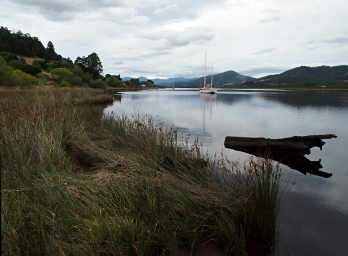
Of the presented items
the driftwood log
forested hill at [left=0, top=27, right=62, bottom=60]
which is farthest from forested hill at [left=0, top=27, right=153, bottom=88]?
the driftwood log

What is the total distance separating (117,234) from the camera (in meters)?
2.80

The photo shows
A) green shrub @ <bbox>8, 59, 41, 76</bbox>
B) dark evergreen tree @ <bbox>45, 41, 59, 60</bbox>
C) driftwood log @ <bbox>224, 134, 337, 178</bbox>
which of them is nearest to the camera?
driftwood log @ <bbox>224, 134, 337, 178</bbox>

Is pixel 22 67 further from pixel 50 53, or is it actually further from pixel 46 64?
pixel 50 53

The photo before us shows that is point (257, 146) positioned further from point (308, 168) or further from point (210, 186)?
point (210, 186)

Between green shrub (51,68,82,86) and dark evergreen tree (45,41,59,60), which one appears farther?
dark evergreen tree (45,41,59,60)

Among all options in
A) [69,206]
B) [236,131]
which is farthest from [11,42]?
[69,206]

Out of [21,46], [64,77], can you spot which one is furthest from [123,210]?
[21,46]

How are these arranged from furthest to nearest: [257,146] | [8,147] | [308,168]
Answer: [257,146]
[308,168]
[8,147]

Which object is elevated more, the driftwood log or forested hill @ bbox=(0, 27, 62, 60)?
forested hill @ bbox=(0, 27, 62, 60)

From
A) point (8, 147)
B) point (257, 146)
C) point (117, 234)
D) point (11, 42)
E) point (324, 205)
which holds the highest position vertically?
point (11, 42)

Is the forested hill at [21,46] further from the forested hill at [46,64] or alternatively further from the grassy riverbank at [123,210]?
the grassy riverbank at [123,210]

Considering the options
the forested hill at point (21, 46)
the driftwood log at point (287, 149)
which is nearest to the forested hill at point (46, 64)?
the forested hill at point (21, 46)

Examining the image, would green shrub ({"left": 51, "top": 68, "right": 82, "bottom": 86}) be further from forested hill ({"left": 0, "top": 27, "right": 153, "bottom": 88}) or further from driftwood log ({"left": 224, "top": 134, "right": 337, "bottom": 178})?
driftwood log ({"left": 224, "top": 134, "right": 337, "bottom": 178})

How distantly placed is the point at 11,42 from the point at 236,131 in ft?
398
